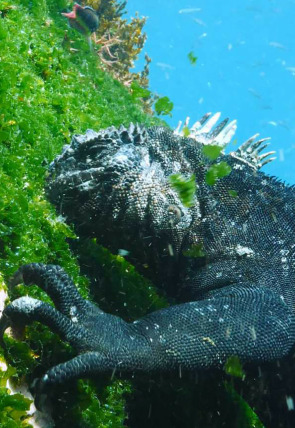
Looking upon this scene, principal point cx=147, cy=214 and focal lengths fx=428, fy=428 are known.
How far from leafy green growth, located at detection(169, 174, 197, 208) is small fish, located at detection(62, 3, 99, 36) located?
740 centimetres

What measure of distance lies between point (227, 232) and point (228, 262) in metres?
0.31

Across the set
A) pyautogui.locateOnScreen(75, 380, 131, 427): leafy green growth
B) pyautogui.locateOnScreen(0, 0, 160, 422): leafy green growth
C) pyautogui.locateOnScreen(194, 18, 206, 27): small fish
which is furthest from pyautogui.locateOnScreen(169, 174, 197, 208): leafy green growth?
pyautogui.locateOnScreen(194, 18, 206, 27): small fish

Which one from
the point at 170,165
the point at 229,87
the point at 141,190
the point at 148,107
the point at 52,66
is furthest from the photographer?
the point at 229,87

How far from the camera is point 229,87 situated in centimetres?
14588

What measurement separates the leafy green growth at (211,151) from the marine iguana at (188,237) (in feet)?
0.25

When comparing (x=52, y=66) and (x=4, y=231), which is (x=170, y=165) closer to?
(x=4, y=231)

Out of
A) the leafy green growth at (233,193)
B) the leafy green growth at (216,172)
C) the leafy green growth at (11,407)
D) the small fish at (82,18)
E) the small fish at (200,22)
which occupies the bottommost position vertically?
the leafy green growth at (11,407)

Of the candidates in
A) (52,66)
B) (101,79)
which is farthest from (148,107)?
(52,66)

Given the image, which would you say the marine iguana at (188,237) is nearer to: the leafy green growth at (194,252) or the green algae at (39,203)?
the leafy green growth at (194,252)

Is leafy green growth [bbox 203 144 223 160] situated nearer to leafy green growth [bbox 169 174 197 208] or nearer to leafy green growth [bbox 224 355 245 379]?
leafy green growth [bbox 169 174 197 208]

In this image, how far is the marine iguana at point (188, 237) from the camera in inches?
122

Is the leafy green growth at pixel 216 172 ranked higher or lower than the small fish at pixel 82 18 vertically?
lower

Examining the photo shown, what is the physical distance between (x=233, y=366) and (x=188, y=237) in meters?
1.30

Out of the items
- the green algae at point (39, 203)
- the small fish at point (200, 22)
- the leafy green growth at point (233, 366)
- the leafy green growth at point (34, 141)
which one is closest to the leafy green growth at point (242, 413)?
the leafy green growth at point (233, 366)
